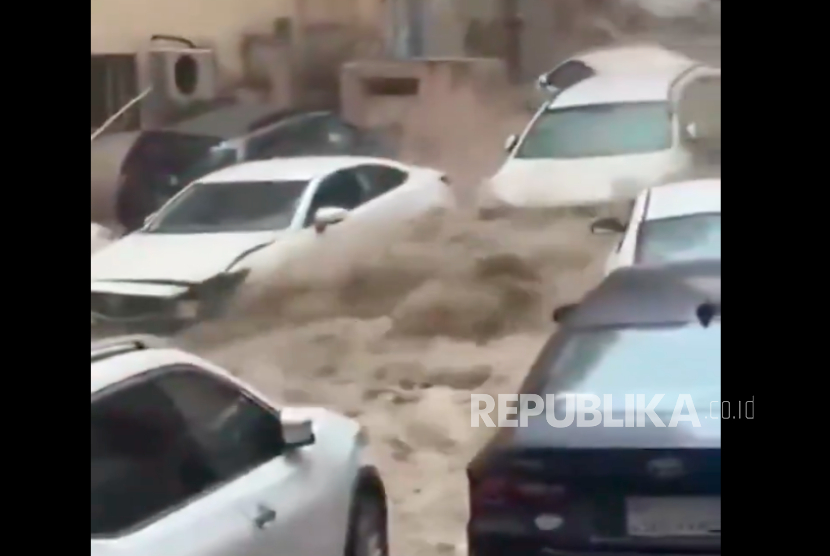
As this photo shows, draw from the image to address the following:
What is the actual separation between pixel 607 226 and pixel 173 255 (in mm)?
646

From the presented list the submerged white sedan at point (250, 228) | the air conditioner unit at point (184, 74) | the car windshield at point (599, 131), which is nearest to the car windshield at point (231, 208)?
the submerged white sedan at point (250, 228)

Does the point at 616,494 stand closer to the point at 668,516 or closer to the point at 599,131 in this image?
the point at 668,516

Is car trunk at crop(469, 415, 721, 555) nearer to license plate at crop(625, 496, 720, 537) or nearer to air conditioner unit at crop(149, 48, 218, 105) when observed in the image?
license plate at crop(625, 496, 720, 537)

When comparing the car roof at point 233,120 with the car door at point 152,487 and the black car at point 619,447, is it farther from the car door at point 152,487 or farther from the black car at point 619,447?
the black car at point 619,447

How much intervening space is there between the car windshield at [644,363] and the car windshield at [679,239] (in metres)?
0.11

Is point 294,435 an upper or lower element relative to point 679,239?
lower

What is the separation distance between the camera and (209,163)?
66.2 inches

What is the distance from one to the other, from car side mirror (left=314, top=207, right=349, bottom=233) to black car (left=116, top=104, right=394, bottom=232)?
0.29ft

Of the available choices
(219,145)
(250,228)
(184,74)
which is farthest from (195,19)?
(250,228)

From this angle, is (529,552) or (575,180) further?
(575,180)

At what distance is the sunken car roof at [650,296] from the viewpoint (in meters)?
1.67

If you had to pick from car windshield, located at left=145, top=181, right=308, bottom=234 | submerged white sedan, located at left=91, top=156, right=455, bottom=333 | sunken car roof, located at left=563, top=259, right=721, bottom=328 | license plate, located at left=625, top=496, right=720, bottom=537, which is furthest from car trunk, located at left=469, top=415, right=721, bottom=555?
car windshield, located at left=145, top=181, right=308, bottom=234

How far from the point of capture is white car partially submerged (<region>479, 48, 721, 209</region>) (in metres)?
1.66
